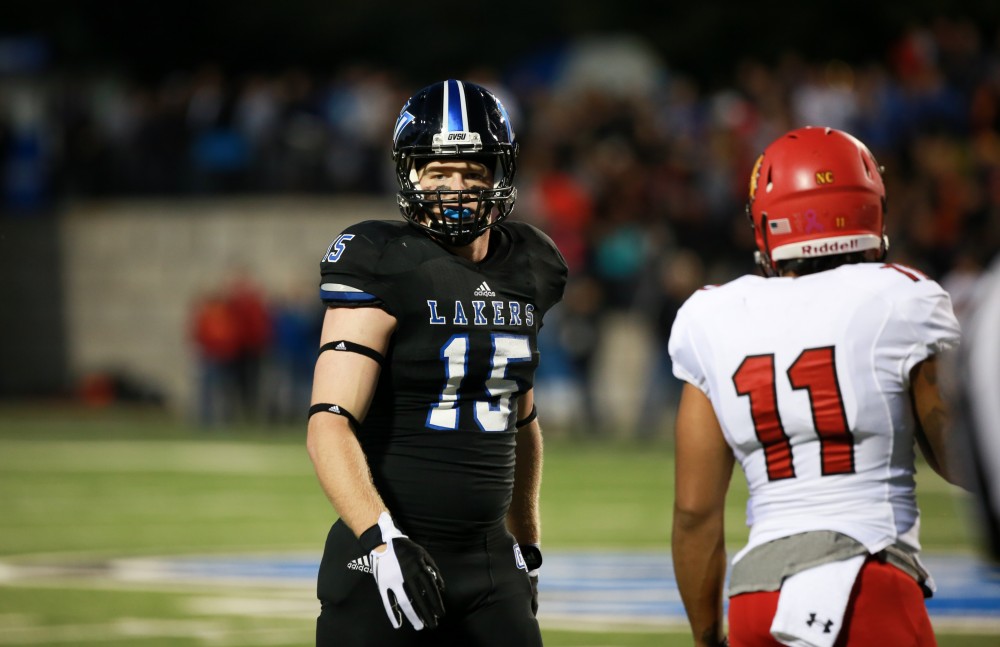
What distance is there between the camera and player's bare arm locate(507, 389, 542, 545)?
13.4ft

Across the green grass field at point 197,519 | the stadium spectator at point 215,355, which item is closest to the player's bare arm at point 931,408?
the green grass field at point 197,519

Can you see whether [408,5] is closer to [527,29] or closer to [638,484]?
[527,29]

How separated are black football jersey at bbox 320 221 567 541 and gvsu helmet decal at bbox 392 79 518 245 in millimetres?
67

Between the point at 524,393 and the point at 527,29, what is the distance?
28732 mm

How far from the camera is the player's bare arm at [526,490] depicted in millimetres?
4098

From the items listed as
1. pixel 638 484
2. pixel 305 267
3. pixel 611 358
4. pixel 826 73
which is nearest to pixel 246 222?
pixel 305 267

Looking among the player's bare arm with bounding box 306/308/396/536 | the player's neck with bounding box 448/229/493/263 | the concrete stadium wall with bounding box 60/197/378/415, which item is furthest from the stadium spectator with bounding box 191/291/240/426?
the player's bare arm with bounding box 306/308/396/536

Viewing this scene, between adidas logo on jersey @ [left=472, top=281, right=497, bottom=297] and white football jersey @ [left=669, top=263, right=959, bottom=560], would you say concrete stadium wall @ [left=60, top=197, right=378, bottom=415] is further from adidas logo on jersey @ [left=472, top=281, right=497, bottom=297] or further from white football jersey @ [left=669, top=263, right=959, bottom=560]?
white football jersey @ [left=669, top=263, right=959, bottom=560]

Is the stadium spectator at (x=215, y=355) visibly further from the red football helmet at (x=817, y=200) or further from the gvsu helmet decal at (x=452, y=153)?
the red football helmet at (x=817, y=200)

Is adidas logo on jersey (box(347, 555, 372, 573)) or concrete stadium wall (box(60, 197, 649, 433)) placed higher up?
concrete stadium wall (box(60, 197, 649, 433))

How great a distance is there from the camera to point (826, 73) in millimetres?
17641

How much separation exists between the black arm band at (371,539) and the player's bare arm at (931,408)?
1119mm

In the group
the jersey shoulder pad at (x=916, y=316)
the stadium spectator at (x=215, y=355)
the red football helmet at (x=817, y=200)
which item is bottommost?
the jersey shoulder pad at (x=916, y=316)

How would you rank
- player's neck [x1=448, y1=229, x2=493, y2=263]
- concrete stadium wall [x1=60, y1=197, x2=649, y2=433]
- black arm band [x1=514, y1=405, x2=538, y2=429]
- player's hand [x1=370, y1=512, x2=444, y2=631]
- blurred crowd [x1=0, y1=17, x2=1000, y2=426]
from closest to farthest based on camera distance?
player's hand [x1=370, y1=512, x2=444, y2=631] < player's neck [x1=448, y1=229, x2=493, y2=263] < black arm band [x1=514, y1=405, x2=538, y2=429] < blurred crowd [x1=0, y1=17, x2=1000, y2=426] < concrete stadium wall [x1=60, y1=197, x2=649, y2=433]
